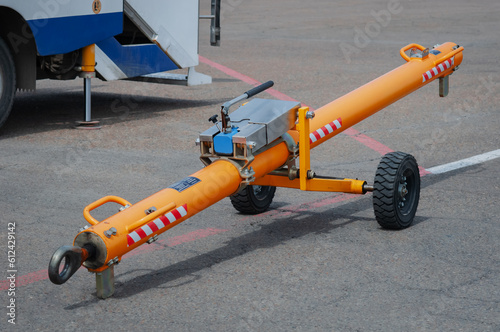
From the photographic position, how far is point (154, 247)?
17.5 ft

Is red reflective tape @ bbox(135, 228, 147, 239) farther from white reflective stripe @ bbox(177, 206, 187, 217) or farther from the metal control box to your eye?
the metal control box

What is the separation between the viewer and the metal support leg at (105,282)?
4.37 meters

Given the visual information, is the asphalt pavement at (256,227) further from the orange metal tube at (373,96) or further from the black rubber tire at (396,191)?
the orange metal tube at (373,96)

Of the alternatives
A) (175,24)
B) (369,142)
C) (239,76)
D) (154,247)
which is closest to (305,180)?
(154,247)

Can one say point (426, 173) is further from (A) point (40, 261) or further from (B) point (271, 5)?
(B) point (271, 5)

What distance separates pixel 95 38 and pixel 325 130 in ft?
14.2

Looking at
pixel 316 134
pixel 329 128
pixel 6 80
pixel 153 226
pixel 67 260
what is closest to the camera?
pixel 67 260

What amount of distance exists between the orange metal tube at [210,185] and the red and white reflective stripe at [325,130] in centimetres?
2

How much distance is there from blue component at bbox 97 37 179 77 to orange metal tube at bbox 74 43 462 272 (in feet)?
14.2

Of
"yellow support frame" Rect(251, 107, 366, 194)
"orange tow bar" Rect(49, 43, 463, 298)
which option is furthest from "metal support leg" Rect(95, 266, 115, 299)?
"yellow support frame" Rect(251, 107, 366, 194)

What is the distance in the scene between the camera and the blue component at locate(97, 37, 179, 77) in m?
9.62

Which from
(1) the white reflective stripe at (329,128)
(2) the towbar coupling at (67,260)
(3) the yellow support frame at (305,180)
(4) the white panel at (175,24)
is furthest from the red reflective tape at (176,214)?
(4) the white panel at (175,24)

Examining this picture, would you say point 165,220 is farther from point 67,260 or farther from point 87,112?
point 87,112

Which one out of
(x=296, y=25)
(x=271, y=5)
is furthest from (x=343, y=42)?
(x=271, y=5)
